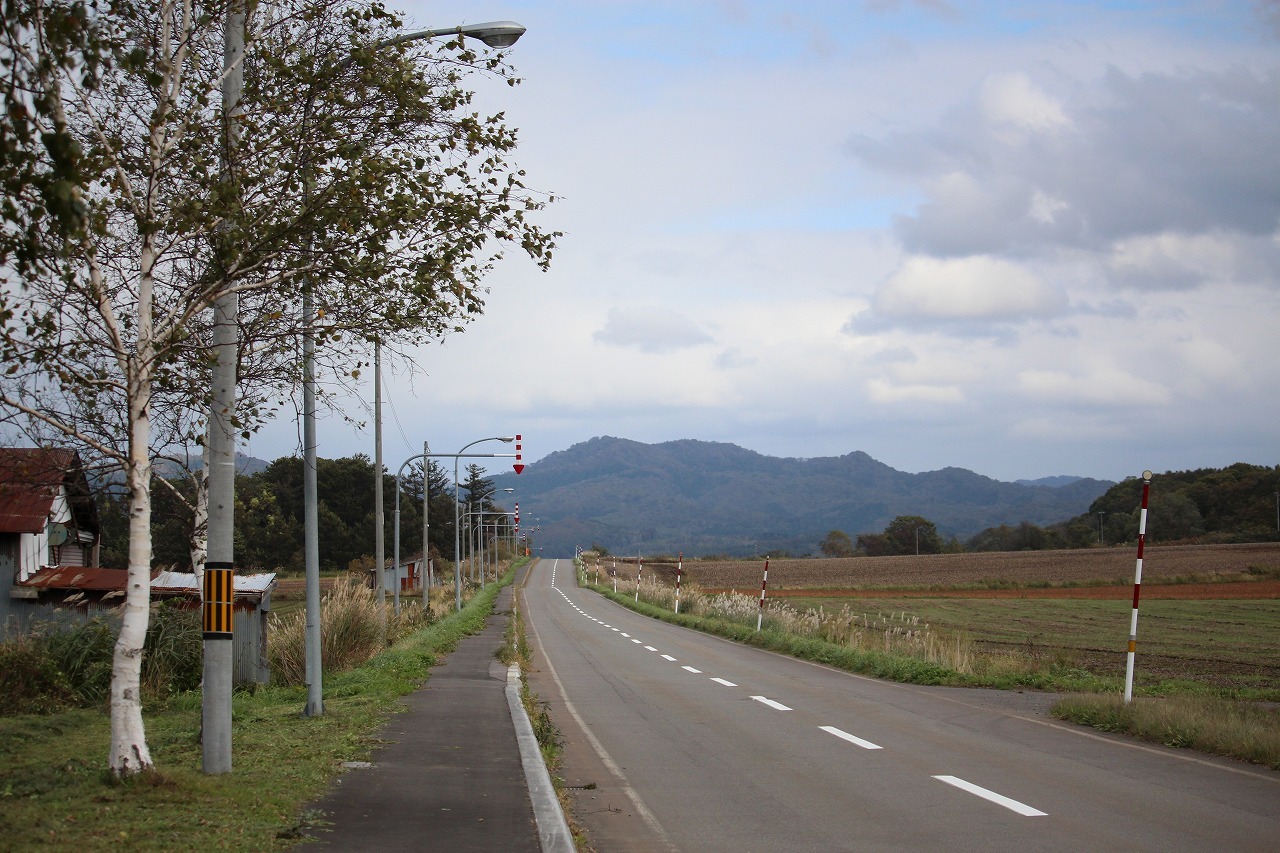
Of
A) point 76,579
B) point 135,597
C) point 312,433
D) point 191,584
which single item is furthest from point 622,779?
point 76,579

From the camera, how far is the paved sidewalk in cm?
654

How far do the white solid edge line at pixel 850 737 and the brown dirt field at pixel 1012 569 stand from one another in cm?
5862

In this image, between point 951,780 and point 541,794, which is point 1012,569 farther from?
point 541,794

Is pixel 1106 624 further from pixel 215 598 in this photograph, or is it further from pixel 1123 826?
pixel 215 598

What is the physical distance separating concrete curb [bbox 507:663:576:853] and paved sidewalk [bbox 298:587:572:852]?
2 centimetres

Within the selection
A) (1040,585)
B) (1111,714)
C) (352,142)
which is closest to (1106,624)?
(1040,585)

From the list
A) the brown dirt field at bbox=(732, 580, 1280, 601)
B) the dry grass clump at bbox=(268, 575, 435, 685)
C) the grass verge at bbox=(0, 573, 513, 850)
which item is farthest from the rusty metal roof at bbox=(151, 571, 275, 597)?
the brown dirt field at bbox=(732, 580, 1280, 601)

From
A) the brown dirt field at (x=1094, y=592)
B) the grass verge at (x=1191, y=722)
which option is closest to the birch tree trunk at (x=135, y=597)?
the grass verge at (x=1191, y=722)

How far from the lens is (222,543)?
26.1 ft

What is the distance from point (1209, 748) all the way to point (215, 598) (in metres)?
9.17

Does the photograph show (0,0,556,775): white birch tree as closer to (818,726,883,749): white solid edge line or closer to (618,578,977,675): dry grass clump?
(818,726,883,749): white solid edge line

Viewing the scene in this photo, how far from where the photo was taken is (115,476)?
8.29 metres

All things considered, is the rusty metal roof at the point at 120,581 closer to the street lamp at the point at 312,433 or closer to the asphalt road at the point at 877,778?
the street lamp at the point at 312,433

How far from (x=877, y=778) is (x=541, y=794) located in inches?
123
